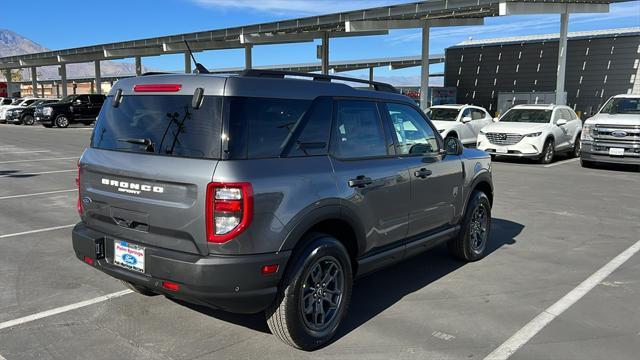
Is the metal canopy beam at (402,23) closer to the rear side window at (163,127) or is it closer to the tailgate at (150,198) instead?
the rear side window at (163,127)

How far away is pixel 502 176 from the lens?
12656 millimetres

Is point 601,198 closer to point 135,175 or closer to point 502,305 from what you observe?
point 502,305

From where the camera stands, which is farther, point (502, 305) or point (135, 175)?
point (502, 305)

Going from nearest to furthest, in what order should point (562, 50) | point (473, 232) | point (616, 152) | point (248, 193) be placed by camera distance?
point (248, 193)
point (473, 232)
point (616, 152)
point (562, 50)

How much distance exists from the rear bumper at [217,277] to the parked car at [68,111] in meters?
30.5

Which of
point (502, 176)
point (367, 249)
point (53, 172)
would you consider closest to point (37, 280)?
point (367, 249)

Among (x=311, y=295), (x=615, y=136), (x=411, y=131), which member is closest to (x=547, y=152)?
(x=615, y=136)

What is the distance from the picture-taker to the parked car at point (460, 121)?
55.9 feet

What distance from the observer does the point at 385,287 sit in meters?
4.98

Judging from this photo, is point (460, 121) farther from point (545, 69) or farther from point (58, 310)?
point (545, 69)

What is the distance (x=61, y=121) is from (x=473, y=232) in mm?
31025

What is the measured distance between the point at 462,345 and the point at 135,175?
2.54 meters

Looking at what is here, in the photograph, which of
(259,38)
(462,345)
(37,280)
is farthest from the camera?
(259,38)

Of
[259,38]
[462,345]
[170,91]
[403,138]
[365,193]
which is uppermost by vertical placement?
[259,38]
